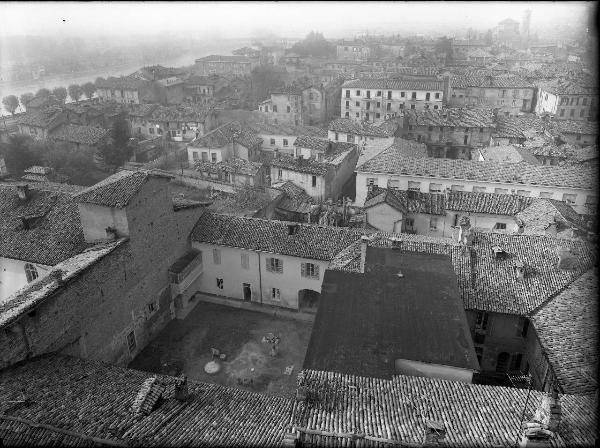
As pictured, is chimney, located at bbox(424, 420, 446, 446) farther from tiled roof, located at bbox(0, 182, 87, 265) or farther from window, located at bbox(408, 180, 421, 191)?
window, located at bbox(408, 180, 421, 191)

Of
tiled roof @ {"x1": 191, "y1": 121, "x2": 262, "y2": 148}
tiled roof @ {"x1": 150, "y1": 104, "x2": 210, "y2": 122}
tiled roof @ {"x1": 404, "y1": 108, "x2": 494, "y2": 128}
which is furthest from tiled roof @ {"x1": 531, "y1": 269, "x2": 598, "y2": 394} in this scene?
tiled roof @ {"x1": 150, "y1": 104, "x2": 210, "y2": 122}

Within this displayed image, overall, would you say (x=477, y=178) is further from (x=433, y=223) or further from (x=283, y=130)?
(x=283, y=130)

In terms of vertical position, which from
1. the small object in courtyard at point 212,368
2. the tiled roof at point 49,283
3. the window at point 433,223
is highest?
the tiled roof at point 49,283

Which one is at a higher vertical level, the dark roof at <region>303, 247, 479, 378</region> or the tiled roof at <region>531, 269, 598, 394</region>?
the dark roof at <region>303, 247, 479, 378</region>

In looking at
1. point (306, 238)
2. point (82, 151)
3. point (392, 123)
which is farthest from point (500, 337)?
point (82, 151)

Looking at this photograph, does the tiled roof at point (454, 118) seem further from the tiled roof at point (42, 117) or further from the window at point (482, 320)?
the tiled roof at point (42, 117)

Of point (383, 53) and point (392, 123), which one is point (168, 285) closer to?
point (392, 123)

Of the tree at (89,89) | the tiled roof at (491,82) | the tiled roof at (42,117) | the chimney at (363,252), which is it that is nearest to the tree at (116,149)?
the tiled roof at (42,117)
